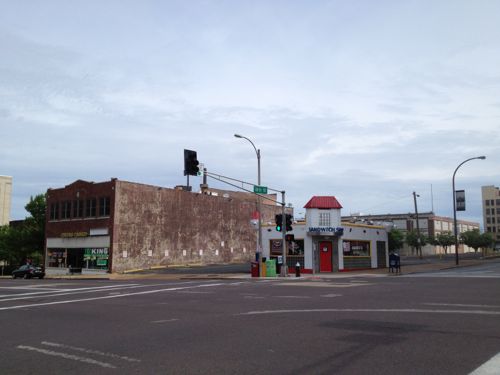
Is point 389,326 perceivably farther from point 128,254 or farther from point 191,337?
point 128,254

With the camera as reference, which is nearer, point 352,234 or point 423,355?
point 423,355

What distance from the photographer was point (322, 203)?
39875mm

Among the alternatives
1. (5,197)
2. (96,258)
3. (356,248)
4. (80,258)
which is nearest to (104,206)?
(96,258)

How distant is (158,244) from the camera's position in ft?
175

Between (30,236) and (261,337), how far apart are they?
196 ft

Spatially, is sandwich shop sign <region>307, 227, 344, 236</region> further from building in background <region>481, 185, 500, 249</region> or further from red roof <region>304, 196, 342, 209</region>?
building in background <region>481, 185, 500, 249</region>

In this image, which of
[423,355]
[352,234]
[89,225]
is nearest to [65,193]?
[89,225]

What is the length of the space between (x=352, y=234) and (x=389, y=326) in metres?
31.9

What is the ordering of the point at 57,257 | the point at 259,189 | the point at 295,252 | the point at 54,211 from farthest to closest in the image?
the point at 54,211 → the point at 57,257 → the point at 295,252 → the point at 259,189

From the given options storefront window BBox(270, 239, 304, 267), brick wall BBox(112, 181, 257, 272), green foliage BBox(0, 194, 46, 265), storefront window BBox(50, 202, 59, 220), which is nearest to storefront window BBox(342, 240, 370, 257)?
storefront window BBox(270, 239, 304, 267)

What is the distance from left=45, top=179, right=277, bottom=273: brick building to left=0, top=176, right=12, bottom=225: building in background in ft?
258

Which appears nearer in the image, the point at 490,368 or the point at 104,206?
the point at 490,368

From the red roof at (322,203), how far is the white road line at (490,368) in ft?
106

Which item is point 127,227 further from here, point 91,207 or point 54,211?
point 54,211
